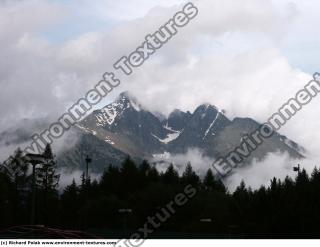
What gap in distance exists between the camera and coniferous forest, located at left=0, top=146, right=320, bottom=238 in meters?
77.6

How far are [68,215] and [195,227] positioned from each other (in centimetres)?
3024

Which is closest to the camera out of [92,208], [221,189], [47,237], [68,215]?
[47,237]

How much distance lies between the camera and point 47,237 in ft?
58.1

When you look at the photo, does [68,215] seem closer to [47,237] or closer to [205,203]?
[205,203]

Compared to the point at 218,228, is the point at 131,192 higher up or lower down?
higher up

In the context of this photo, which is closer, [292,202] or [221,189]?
[292,202]

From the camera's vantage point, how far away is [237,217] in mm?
98250

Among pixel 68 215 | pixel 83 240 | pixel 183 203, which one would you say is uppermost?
pixel 68 215

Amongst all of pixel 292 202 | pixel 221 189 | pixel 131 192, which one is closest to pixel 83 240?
pixel 292 202

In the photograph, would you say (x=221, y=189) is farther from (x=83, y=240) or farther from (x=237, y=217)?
(x=83, y=240)

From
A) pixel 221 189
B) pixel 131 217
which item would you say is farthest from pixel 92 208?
pixel 221 189

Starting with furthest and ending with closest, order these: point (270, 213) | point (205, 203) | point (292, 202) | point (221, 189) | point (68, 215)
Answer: point (221, 189) → point (68, 215) → point (205, 203) → point (270, 213) → point (292, 202)

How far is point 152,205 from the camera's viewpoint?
98.8 metres

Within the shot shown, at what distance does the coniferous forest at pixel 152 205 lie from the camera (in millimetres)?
77625
